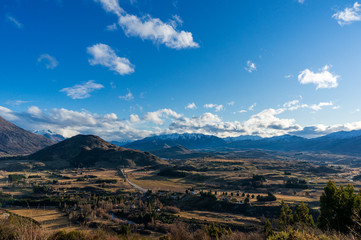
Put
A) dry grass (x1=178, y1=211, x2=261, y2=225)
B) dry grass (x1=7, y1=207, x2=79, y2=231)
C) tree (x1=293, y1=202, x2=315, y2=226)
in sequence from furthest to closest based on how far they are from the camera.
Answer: dry grass (x1=178, y1=211, x2=261, y2=225) < dry grass (x1=7, y1=207, x2=79, y2=231) < tree (x1=293, y1=202, x2=315, y2=226)

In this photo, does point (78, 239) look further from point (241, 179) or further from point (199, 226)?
point (241, 179)

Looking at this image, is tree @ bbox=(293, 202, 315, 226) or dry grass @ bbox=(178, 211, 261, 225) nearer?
tree @ bbox=(293, 202, 315, 226)

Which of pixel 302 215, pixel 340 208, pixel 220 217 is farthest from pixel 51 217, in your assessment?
pixel 340 208

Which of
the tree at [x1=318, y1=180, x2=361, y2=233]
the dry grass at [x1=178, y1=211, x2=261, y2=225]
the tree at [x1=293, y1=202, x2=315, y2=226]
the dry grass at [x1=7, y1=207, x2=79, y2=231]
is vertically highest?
the tree at [x1=318, y1=180, x2=361, y2=233]

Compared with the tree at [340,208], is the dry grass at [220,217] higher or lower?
lower

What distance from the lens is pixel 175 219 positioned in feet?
217

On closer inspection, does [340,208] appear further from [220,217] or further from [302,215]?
[220,217]

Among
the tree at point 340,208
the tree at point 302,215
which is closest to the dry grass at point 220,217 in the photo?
the tree at point 302,215

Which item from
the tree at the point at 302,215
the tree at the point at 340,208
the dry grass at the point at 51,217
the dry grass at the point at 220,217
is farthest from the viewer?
the dry grass at the point at 220,217

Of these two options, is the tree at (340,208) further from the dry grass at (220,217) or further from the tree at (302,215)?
the dry grass at (220,217)

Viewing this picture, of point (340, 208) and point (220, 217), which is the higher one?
point (340, 208)

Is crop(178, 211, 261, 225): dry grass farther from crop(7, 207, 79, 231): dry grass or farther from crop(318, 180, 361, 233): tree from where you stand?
crop(318, 180, 361, 233): tree

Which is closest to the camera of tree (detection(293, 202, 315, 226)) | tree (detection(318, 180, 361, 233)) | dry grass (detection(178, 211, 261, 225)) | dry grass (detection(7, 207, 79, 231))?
tree (detection(318, 180, 361, 233))

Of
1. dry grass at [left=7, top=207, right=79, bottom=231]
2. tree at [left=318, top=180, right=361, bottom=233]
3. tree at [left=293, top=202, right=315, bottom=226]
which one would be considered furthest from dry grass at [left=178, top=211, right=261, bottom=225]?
tree at [left=318, top=180, right=361, bottom=233]
